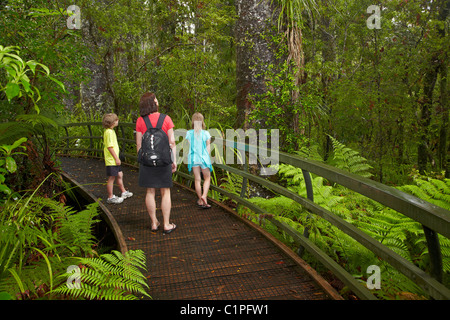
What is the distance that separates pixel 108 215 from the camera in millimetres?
5188

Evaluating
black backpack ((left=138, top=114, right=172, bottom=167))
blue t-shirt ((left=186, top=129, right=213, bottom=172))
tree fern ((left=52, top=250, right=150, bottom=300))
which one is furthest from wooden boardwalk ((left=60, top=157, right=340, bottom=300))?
black backpack ((left=138, top=114, right=172, bottom=167))

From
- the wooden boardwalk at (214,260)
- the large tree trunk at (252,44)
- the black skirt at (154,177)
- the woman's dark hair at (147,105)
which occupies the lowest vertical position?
the wooden boardwalk at (214,260)

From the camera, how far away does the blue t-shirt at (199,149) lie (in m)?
5.38

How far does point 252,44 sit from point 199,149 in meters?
2.89

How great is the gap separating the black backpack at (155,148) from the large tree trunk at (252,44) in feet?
10.1

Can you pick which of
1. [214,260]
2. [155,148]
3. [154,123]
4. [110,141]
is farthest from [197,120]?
[214,260]

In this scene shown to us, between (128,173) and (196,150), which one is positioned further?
(128,173)

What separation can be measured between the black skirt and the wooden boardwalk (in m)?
0.69

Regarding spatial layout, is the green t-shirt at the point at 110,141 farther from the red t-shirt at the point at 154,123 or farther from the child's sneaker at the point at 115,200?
the red t-shirt at the point at 154,123

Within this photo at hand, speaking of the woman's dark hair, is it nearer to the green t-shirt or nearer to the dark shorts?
the green t-shirt

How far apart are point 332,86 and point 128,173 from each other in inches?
253

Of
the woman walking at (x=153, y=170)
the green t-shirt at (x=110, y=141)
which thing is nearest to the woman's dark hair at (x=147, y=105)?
the woman walking at (x=153, y=170)
